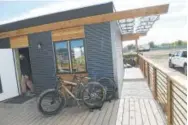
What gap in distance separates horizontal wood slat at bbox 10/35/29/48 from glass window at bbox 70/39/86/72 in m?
1.94

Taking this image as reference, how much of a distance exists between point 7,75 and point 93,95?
3.86m

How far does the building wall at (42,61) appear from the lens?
630 centimetres

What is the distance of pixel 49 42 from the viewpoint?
246 inches

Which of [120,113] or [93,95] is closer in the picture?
[120,113]

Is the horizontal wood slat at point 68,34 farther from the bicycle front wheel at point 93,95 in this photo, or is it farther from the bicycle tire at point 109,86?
the bicycle front wheel at point 93,95

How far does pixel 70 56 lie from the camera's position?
6098mm

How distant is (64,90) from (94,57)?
1.41 m

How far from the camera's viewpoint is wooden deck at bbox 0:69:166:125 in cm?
391

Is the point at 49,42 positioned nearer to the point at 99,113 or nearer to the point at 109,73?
the point at 109,73

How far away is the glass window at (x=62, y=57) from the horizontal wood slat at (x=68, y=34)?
0.19 m

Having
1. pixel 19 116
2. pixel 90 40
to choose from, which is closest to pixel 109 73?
pixel 90 40

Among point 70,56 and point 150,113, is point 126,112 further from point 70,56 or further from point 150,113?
point 70,56

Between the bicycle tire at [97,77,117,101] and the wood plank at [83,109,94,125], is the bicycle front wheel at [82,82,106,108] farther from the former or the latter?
the bicycle tire at [97,77,117,101]

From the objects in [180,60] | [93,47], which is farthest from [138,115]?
[180,60]
